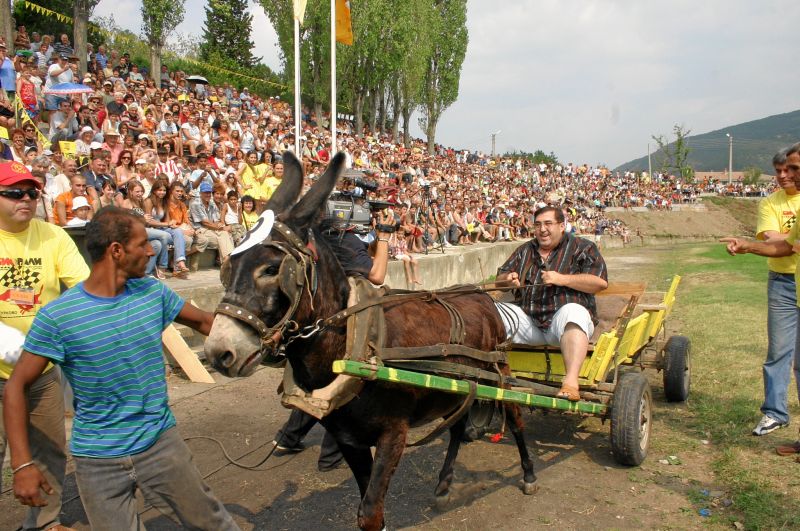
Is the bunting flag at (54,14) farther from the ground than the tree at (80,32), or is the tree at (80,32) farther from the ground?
the bunting flag at (54,14)

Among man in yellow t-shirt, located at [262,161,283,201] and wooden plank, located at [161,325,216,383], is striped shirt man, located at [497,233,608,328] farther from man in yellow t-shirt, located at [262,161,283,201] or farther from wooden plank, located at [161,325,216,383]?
man in yellow t-shirt, located at [262,161,283,201]

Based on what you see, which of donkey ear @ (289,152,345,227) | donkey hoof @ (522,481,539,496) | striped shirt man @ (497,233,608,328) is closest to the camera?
donkey ear @ (289,152,345,227)

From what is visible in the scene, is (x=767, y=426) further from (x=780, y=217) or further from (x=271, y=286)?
(x=271, y=286)

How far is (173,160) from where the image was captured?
1251 centimetres

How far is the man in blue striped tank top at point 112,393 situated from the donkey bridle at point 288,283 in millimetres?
422

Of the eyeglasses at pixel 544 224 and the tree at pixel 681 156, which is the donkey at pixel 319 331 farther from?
the tree at pixel 681 156

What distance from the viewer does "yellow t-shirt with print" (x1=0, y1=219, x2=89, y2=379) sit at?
3.53 meters

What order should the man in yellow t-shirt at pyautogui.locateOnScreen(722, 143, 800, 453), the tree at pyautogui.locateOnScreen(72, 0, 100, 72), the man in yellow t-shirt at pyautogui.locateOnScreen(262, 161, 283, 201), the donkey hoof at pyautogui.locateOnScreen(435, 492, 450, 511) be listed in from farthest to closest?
the tree at pyautogui.locateOnScreen(72, 0, 100, 72) < the man in yellow t-shirt at pyautogui.locateOnScreen(262, 161, 283, 201) < the man in yellow t-shirt at pyautogui.locateOnScreen(722, 143, 800, 453) < the donkey hoof at pyautogui.locateOnScreen(435, 492, 450, 511)

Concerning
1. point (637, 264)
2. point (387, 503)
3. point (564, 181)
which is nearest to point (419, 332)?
point (387, 503)

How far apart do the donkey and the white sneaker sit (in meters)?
2.97

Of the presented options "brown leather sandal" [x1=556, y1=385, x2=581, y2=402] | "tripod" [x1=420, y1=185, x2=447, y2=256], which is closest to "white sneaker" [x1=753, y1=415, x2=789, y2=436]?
"brown leather sandal" [x1=556, y1=385, x2=581, y2=402]

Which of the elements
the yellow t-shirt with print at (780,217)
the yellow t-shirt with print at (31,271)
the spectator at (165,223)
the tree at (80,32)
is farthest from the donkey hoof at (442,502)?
the tree at (80,32)

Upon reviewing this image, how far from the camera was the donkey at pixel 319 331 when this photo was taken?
9.77 feet

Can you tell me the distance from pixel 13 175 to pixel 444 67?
48.1 meters
